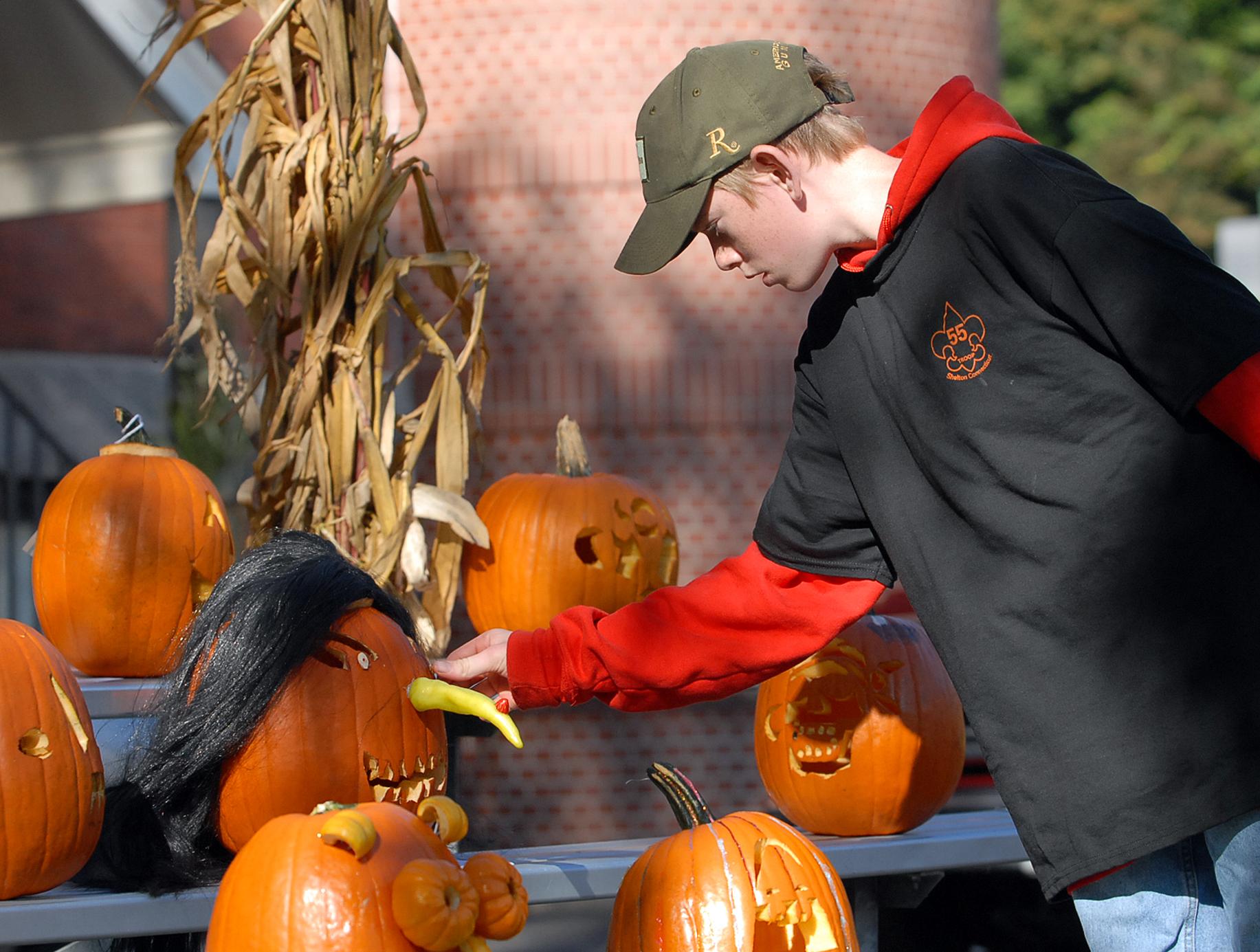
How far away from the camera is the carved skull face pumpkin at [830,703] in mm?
2824

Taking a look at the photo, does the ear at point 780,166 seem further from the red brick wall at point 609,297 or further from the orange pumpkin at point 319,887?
the red brick wall at point 609,297

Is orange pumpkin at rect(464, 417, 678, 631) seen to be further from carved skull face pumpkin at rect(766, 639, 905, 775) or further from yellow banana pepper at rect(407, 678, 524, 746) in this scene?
yellow banana pepper at rect(407, 678, 524, 746)

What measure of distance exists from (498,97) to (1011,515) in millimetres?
2430

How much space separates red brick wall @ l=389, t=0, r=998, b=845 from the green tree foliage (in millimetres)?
17333

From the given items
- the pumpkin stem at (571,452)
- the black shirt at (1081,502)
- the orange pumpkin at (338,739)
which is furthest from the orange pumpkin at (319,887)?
the pumpkin stem at (571,452)

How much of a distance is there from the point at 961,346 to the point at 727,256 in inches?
14.8

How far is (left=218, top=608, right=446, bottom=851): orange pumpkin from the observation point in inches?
83.7

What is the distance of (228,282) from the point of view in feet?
10.3

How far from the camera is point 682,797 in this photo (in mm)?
2217

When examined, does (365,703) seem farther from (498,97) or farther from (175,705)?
(498,97)

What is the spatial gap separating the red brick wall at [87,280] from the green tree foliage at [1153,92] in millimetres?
15062

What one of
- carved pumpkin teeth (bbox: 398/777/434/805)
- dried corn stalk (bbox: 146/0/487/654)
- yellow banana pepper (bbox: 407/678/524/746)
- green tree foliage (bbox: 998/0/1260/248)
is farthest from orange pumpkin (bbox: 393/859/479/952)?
green tree foliage (bbox: 998/0/1260/248)

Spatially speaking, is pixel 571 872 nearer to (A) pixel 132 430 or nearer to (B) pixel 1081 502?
(B) pixel 1081 502

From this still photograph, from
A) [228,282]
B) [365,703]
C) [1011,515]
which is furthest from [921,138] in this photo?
[228,282]
